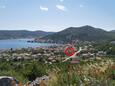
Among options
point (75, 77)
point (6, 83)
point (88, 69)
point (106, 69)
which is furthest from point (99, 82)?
point (6, 83)

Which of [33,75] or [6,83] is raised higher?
[6,83]

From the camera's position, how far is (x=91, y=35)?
198m

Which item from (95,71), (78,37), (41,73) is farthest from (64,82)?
(78,37)

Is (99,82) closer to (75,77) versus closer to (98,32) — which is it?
(75,77)

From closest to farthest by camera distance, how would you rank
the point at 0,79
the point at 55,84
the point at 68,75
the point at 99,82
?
1. the point at 99,82
2. the point at 55,84
3. the point at 68,75
4. the point at 0,79

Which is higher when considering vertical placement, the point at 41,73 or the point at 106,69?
the point at 106,69

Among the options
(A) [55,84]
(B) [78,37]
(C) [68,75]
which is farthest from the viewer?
(B) [78,37]

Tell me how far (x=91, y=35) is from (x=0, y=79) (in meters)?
193

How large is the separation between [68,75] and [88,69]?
2.13ft

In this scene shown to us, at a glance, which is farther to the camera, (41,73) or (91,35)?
(91,35)

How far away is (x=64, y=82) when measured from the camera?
19.9ft

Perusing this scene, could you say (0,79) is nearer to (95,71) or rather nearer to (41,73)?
(95,71)

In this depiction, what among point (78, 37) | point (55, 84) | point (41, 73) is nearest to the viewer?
point (55, 84)

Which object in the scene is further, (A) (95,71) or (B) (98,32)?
(B) (98,32)
